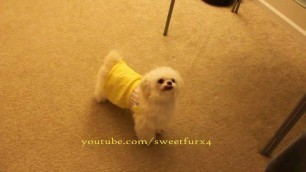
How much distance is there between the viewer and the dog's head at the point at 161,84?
1.10 m

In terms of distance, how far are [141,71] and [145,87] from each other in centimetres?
51

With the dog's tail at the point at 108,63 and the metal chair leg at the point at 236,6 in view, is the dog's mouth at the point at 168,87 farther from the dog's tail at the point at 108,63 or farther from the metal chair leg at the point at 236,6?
the metal chair leg at the point at 236,6

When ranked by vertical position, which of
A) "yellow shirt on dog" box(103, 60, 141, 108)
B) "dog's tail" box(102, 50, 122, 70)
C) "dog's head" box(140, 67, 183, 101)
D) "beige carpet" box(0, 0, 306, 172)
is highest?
"dog's head" box(140, 67, 183, 101)

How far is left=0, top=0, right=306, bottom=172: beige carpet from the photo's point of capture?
4.25ft

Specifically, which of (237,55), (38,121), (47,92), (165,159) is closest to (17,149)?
(38,121)

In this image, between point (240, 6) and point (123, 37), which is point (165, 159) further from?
point (240, 6)

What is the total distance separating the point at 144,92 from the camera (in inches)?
45.4

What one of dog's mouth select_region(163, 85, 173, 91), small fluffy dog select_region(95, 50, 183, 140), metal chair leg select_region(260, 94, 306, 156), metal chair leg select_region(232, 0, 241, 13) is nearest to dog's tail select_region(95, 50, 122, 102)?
small fluffy dog select_region(95, 50, 183, 140)

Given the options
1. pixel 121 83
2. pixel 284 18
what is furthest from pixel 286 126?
pixel 284 18

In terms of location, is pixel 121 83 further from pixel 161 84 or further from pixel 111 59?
pixel 161 84

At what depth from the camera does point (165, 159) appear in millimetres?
1298

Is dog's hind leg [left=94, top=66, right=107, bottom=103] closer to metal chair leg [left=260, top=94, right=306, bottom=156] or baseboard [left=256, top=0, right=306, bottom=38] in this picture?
metal chair leg [left=260, top=94, right=306, bottom=156]

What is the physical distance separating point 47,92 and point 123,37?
580 millimetres

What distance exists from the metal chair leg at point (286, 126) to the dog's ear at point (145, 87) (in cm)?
56
